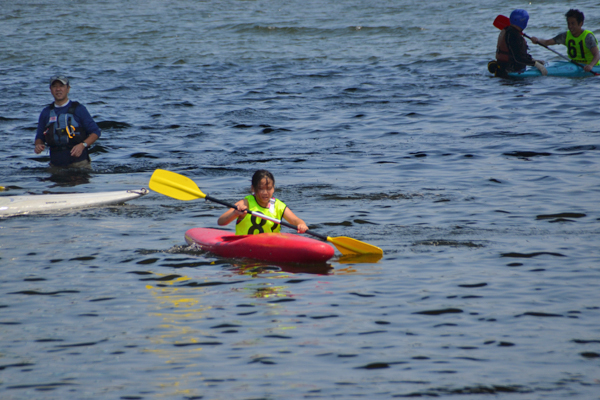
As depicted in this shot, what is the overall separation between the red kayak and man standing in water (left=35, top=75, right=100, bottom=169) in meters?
3.08

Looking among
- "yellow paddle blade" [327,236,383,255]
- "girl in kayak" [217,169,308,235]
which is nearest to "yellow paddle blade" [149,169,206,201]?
"girl in kayak" [217,169,308,235]

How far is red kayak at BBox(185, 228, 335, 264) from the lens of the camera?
5.83 meters

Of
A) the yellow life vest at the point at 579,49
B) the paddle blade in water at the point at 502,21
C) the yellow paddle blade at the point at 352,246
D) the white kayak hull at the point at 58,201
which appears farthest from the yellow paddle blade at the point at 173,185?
the yellow life vest at the point at 579,49

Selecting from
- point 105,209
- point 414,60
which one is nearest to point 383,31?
point 414,60

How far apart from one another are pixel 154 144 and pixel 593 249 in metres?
7.68

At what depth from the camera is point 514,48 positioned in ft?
47.7

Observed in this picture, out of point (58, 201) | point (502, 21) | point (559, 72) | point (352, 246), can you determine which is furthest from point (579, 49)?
point (58, 201)

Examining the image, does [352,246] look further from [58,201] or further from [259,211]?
[58,201]

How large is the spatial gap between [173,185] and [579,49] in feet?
34.1

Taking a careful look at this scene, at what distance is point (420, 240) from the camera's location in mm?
6375

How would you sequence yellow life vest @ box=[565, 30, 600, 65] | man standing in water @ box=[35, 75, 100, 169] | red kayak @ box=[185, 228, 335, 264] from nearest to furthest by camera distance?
red kayak @ box=[185, 228, 335, 264] → man standing in water @ box=[35, 75, 100, 169] → yellow life vest @ box=[565, 30, 600, 65]

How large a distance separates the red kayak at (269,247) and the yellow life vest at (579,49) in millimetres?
10128

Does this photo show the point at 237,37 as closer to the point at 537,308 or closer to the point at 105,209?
the point at 105,209

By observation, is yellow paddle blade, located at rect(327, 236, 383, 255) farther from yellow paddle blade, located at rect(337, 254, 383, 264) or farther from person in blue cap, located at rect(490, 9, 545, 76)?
person in blue cap, located at rect(490, 9, 545, 76)
